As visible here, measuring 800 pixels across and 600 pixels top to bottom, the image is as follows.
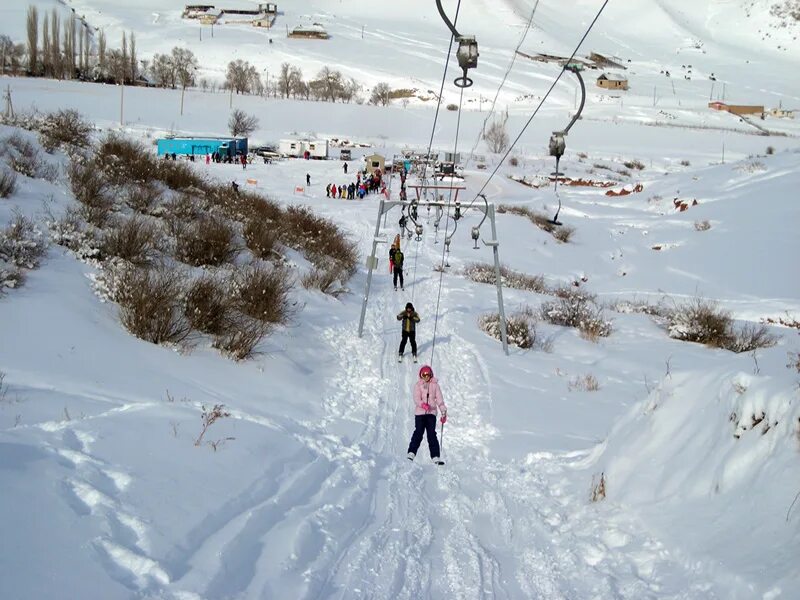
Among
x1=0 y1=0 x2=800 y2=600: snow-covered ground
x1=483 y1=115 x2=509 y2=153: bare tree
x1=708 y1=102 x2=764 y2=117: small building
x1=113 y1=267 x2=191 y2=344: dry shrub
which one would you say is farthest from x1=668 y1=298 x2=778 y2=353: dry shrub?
x1=708 y1=102 x2=764 y2=117: small building

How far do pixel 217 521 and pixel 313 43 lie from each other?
504 ft

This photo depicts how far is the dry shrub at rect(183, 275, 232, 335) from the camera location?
9.26 m

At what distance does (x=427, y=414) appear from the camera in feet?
23.9

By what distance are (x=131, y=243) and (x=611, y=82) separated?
395ft

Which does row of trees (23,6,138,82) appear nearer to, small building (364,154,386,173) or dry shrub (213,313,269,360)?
small building (364,154,386,173)

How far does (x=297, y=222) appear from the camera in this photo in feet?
64.9

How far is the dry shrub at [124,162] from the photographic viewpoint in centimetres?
1602

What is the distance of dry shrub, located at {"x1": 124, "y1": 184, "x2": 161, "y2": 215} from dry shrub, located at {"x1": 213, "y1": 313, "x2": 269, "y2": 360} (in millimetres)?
6079

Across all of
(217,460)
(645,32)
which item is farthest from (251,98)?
(645,32)

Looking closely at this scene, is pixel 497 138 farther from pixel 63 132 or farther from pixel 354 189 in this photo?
pixel 63 132

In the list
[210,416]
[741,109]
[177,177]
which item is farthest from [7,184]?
[741,109]

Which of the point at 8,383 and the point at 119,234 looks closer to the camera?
the point at 8,383

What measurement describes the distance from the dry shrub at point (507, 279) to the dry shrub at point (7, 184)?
12.6 m

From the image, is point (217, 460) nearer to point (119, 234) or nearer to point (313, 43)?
point (119, 234)
